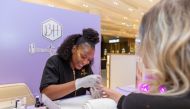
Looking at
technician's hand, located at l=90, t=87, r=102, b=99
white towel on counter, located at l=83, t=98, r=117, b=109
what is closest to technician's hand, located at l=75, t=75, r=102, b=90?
technician's hand, located at l=90, t=87, r=102, b=99

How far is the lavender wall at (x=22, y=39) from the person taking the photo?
2.42m

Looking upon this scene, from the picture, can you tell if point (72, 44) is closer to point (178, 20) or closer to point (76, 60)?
point (76, 60)

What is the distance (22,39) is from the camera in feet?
8.39

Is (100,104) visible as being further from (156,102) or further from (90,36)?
(90,36)

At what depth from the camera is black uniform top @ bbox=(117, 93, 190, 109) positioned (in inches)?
19.8

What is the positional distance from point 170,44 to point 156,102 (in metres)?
0.14

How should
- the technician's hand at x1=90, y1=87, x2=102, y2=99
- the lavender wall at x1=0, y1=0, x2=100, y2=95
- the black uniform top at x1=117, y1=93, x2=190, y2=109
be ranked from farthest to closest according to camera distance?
the lavender wall at x1=0, y1=0, x2=100, y2=95, the technician's hand at x1=90, y1=87, x2=102, y2=99, the black uniform top at x1=117, y1=93, x2=190, y2=109

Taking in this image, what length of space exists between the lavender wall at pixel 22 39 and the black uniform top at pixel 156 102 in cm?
214

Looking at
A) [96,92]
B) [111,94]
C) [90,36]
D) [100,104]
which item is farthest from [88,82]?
[100,104]

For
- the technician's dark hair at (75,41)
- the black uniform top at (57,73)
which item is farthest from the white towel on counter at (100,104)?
the technician's dark hair at (75,41)

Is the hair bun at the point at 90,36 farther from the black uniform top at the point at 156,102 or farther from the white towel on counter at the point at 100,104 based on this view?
Answer: the black uniform top at the point at 156,102

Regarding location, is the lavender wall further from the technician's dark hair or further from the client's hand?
the client's hand

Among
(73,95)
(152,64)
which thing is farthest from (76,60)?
(152,64)

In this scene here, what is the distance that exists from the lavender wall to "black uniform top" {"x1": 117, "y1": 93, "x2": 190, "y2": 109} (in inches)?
84.2
